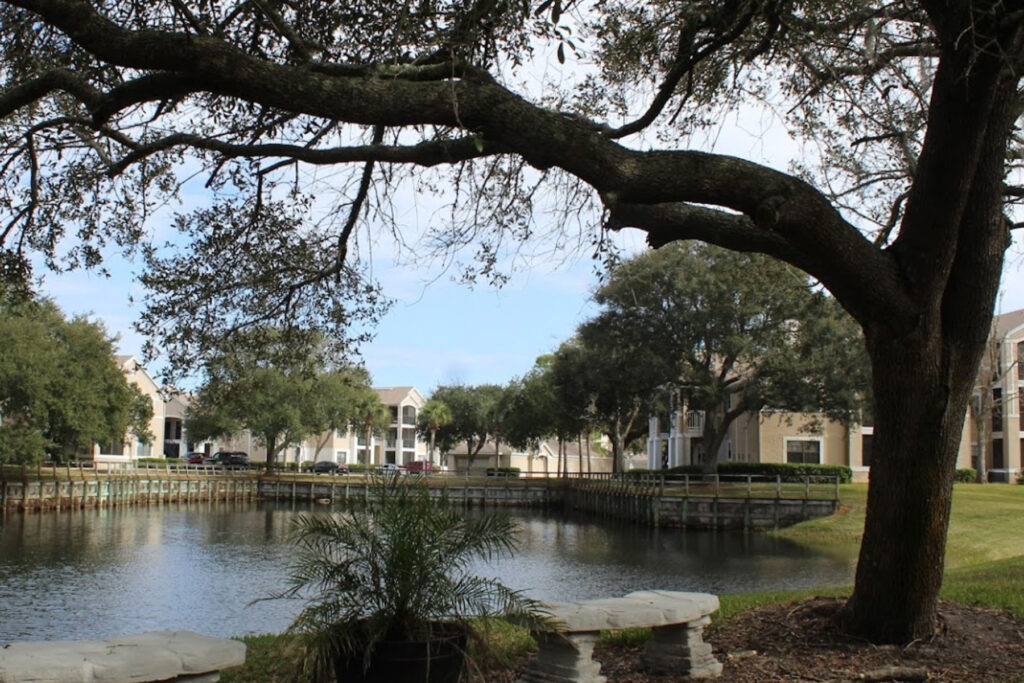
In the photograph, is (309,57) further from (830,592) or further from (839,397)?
(839,397)

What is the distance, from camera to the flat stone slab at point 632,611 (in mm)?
6051

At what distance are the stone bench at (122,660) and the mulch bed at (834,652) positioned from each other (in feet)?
6.19

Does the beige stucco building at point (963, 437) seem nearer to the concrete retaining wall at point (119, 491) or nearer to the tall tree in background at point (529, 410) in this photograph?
the tall tree in background at point (529, 410)

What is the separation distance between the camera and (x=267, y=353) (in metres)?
11.4

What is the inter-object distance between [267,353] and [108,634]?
8.19 metres

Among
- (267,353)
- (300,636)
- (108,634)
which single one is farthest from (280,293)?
(108,634)

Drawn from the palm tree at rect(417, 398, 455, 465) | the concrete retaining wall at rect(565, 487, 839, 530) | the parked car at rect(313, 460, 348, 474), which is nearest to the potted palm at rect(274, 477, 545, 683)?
the concrete retaining wall at rect(565, 487, 839, 530)

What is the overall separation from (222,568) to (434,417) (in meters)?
51.9

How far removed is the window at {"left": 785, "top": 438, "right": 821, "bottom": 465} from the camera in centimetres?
5056

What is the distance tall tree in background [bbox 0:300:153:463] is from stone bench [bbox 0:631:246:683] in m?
37.4

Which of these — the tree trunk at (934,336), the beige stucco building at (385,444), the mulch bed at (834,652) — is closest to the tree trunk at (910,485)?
the tree trunk at (934,336)

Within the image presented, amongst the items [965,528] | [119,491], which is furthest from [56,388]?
[965,528]

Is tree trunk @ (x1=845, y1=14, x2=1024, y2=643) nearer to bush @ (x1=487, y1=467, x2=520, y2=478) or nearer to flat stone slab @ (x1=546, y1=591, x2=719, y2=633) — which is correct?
flat stone slab @ (x1=546, y1=591, x2=719, y2=633)

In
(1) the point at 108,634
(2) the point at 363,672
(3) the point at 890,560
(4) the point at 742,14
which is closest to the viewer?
(2) the point at 363,672
